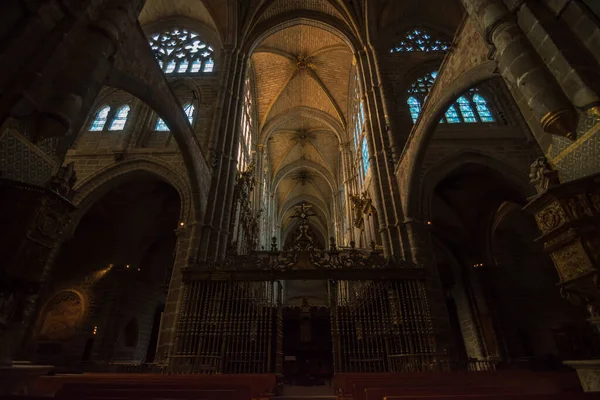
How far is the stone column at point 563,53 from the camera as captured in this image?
3802 millimetres


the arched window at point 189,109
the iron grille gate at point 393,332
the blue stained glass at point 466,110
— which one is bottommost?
the iron grille gate at point 393,332

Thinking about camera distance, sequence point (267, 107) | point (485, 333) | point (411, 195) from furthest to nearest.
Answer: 1. point (267, 107)
2. point (485, 333)
3. point (411, 195)

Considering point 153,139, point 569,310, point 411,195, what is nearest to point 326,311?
point 411,195

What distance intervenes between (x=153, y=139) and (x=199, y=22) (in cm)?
872

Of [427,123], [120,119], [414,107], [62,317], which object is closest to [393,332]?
[427,123]

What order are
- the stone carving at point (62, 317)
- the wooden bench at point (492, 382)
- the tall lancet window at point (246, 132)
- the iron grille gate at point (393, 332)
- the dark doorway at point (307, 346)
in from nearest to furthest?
the wooden bench at point (492, 382)
the iron grille gate at point (393, 332)
the dark doorway at point (307, 346)
the stone carving at point (62, 317)
the tall lancet window at point (246, 132)

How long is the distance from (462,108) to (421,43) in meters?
5.19

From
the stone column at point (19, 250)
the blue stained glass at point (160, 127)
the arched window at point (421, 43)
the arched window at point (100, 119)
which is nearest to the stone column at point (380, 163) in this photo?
the arched window at point (421, 43)

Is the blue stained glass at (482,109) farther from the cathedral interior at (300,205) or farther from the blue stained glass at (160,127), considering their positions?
the blue stained glass at (160,127)

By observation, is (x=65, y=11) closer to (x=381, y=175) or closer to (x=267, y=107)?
(x=381, y=175)

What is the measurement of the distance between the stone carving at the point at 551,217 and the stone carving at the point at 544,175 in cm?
25

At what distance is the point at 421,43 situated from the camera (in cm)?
1655

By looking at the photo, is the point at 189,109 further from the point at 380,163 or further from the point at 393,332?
the point at 393,332

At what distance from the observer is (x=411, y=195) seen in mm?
10836
